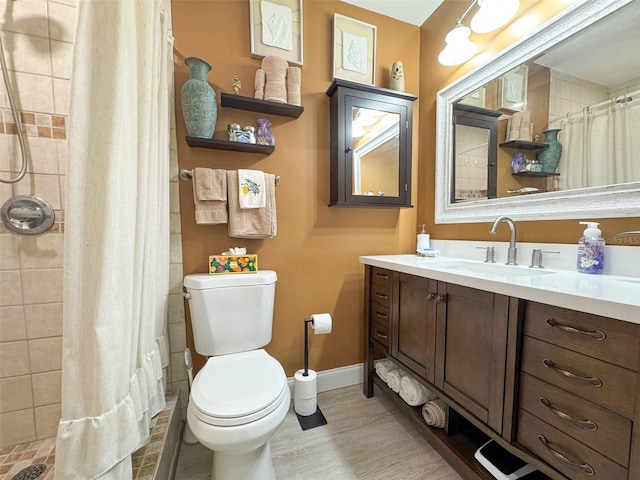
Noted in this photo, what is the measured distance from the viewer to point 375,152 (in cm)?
172

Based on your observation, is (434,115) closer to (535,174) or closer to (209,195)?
(535,174)

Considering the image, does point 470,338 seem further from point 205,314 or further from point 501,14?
point 501,14

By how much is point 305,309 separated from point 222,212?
0.81 m

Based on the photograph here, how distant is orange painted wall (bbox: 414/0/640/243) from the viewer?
3.70 ft

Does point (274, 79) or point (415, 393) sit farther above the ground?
point (274, 79)

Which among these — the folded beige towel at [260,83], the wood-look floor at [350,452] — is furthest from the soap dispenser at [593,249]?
the folded beige towel at [260,83]

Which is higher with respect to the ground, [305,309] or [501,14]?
[501,14]

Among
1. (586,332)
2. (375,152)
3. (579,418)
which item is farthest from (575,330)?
(375,152)

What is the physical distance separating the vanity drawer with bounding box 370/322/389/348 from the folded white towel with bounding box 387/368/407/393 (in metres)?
0.17

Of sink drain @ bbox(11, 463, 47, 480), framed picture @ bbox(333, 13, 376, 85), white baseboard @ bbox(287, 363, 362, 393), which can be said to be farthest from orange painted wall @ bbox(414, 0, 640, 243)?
sink drain @ bbox(11, 463, 47, 480)

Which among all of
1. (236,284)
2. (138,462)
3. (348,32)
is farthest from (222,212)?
(348,32)

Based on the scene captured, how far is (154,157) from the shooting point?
3.23ft

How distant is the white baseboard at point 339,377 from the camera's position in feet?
5.70

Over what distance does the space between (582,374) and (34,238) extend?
2007 millimetres
